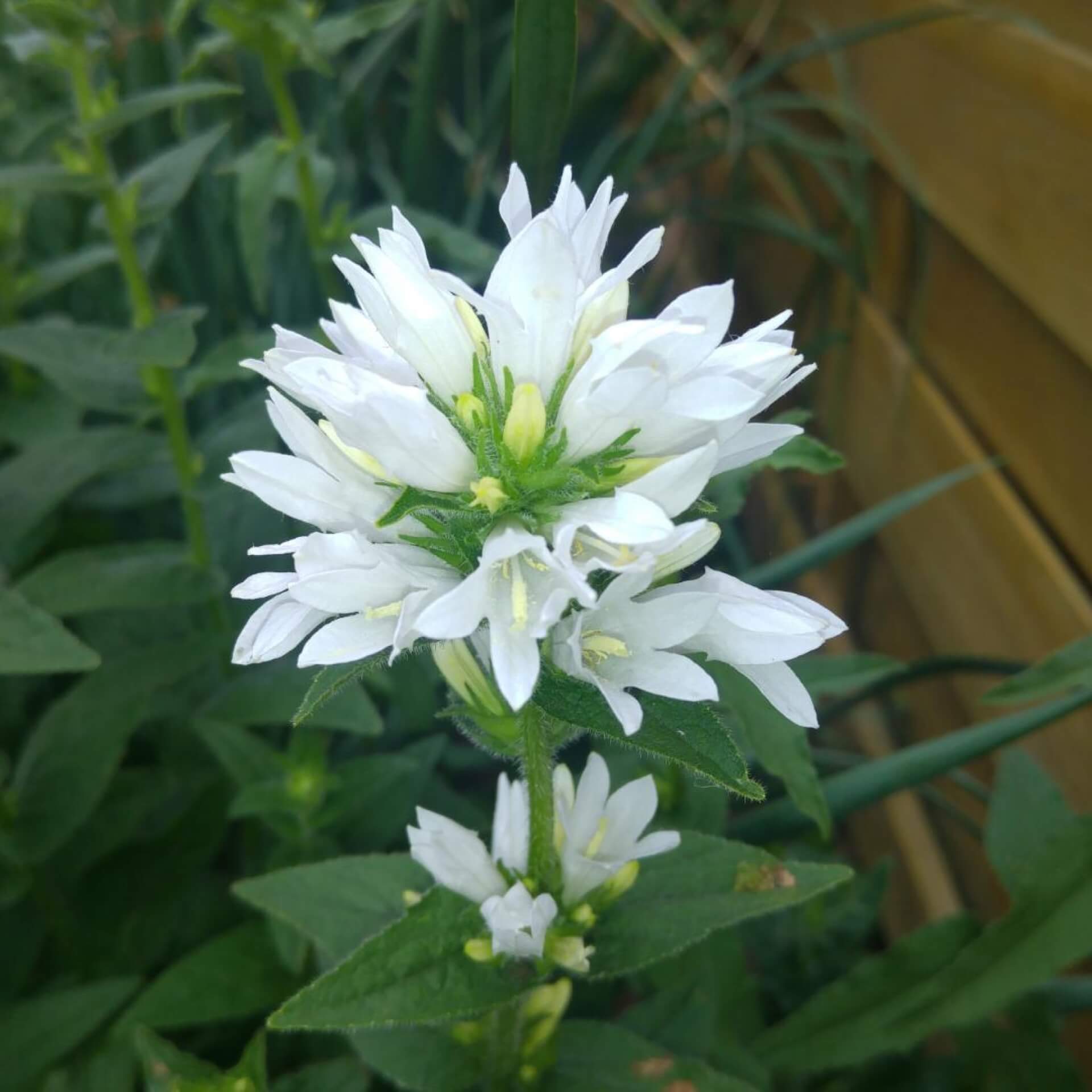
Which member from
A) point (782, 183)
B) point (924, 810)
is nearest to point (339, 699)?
point (924, 810)

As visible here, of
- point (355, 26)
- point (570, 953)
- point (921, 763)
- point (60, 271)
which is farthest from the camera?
point (60, 271)

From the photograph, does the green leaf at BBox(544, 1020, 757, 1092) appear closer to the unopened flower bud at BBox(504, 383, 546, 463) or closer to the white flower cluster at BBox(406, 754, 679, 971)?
the white flower cluster at BBox(406, 754, 679, 971)

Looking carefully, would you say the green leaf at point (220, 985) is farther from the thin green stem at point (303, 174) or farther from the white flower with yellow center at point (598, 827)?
the thin green stem at point (303, 174)

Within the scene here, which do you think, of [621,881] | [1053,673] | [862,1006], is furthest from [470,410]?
[862,1006]

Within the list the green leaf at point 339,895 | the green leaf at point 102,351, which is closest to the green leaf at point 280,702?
the green leaf at point 339,895

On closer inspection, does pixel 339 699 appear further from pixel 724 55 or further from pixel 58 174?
pixel 724 55

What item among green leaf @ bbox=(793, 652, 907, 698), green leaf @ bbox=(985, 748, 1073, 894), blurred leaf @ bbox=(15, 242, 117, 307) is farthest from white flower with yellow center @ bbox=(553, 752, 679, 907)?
blurred leaf @ bbox=(15, 242, 117, 307)

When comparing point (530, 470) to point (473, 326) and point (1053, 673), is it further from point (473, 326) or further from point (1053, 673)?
point (1053, 673)
